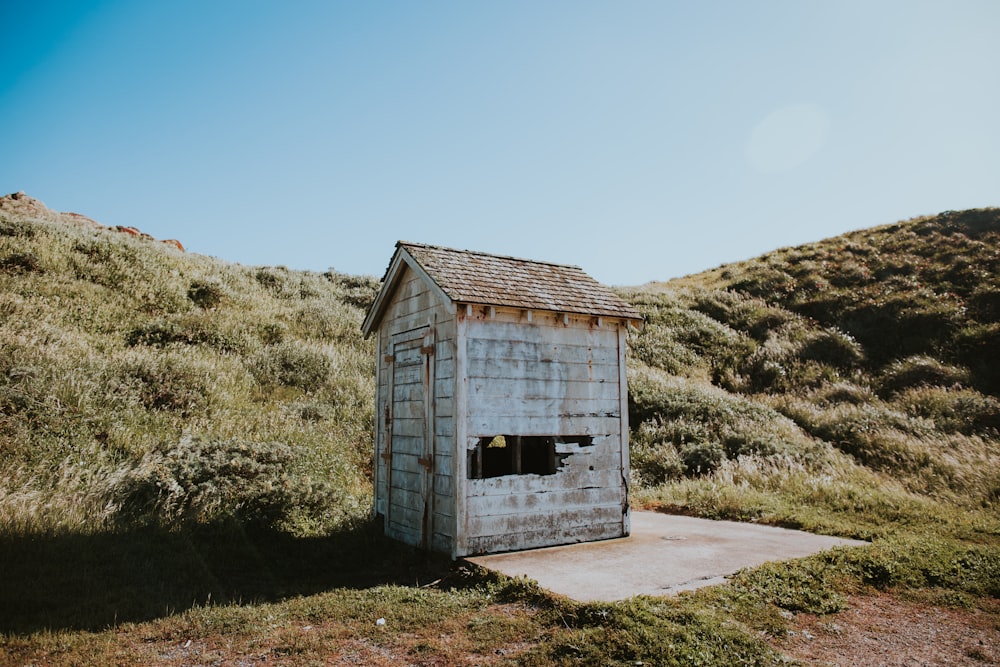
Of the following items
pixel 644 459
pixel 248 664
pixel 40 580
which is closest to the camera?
pixel 248 664

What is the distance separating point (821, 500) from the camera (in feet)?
36.8

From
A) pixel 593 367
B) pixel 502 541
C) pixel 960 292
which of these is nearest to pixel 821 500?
pixel 593 367

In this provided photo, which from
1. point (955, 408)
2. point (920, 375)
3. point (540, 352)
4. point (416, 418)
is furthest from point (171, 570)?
point (920, 375)

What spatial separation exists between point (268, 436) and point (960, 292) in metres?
30.2

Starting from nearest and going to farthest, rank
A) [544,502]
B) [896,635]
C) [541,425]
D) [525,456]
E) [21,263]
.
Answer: [896,635]
[544,502]
[541,425]
[525,456]
[21,263]

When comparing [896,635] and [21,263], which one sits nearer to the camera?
[896,635]

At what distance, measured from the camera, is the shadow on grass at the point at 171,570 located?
6273mm

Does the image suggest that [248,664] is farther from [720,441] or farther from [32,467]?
[720,441]

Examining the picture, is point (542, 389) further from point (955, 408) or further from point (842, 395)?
point (842, 395)

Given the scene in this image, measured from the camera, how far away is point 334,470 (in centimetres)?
1184

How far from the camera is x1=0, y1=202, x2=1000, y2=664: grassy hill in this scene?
570cm

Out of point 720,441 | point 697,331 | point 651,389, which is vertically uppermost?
point 697,331

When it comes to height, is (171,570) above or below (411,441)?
below

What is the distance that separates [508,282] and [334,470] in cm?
560
